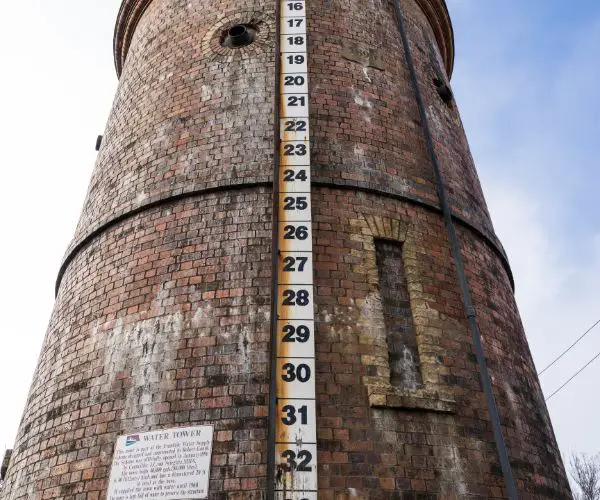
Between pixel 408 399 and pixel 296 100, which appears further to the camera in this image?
pixel 296 100

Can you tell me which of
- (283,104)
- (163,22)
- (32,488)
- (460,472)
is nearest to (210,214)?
(283,104)

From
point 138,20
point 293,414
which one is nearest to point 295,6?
point 138,20

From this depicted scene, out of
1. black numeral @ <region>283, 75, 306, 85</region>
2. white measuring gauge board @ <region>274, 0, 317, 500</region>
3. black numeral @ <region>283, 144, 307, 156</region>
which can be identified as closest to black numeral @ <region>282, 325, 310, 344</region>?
white measuring gauge board @ <region>274, 0, 317, 500</region>

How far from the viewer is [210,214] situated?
5.33 metres

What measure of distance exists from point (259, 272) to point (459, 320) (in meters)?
1.90

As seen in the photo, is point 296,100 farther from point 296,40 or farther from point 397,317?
point 397,317

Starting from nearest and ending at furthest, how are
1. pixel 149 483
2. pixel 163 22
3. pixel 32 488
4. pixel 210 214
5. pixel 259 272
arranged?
1. pixel 149 483
2. pixel 32 488
3. pixel 259 272
4. pixel 210 214
5. pixel 163 22

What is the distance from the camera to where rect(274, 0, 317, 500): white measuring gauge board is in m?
3.88

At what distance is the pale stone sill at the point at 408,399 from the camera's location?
4305 mm

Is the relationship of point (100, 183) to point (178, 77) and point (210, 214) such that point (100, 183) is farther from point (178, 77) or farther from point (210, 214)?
point (210, 214)

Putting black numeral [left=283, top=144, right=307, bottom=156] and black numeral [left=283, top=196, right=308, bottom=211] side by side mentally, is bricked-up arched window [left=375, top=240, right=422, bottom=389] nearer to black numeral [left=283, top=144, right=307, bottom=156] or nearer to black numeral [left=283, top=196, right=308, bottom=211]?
black numeral [left=283, top=196, right=308, bottom=211]

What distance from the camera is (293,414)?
4004 millimetres

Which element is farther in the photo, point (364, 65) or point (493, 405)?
point (364, 65)

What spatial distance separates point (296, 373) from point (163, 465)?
1.17 m
